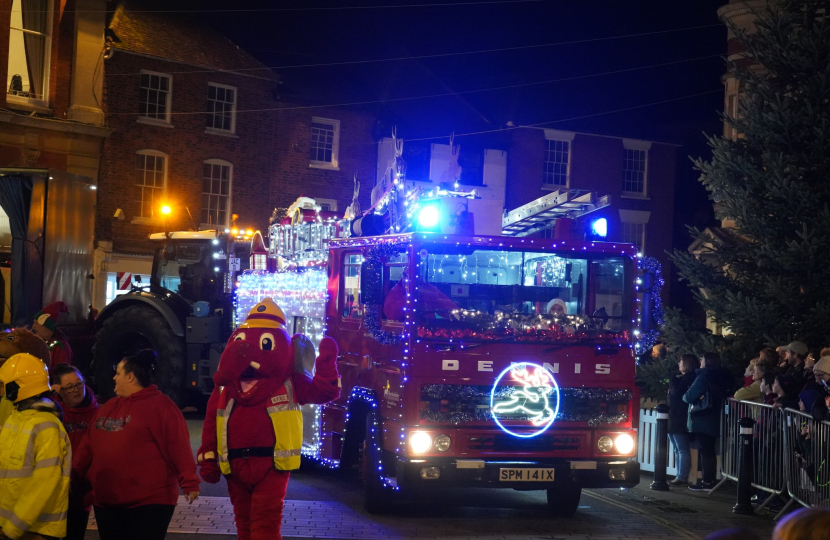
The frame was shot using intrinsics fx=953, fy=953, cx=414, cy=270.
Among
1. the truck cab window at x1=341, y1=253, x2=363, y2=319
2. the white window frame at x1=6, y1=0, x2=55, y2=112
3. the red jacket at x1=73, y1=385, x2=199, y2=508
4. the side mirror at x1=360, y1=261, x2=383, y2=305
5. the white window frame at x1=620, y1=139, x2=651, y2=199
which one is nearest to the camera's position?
the red jacket at x1=73, y1=385, x2=199, y2=508

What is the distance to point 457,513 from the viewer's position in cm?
959

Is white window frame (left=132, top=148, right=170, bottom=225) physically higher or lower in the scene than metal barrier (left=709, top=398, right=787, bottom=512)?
higher

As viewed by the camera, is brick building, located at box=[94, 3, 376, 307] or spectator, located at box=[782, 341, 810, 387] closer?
spectator, located at box=[782, 341, 810, 387]

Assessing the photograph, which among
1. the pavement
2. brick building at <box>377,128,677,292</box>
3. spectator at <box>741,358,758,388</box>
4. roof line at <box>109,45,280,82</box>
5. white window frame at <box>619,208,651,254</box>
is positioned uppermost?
roof line at <box>109,45,280,82</box>

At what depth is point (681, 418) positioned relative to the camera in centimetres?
1177

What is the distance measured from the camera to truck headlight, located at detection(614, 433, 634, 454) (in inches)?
357

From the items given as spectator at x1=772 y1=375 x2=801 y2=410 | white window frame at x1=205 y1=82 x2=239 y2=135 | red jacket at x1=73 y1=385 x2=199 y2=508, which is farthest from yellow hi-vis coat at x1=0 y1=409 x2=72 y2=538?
white window frame at x1=205 y1=82 x2=239 y2=135

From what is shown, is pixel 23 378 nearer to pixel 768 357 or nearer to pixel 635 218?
pixel 768 357

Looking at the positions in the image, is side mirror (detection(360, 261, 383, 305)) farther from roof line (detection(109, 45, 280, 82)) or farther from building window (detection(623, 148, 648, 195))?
building window (detection(623, 148, 648, 195))

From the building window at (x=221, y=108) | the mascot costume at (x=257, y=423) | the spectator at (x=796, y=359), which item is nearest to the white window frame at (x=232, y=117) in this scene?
the building window at (x=221, y=108)

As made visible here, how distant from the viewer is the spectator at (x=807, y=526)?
2598mm

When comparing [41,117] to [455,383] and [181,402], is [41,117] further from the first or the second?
[455,383]

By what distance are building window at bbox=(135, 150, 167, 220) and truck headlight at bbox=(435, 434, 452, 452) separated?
22.2m

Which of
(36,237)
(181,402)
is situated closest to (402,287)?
(36,237)
